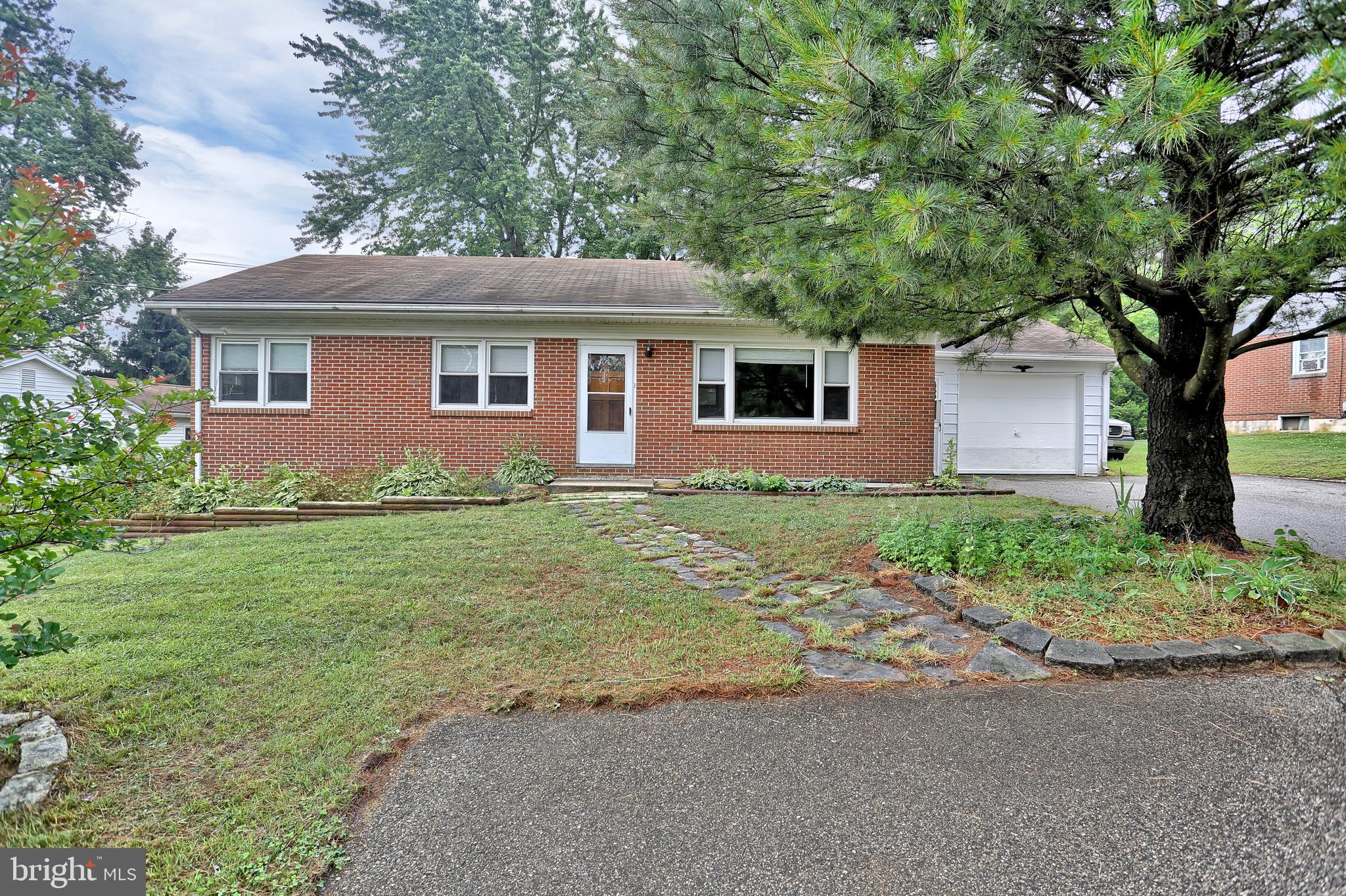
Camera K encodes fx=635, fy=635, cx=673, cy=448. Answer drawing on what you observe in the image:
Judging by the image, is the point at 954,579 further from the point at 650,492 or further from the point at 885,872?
the point at 650,492

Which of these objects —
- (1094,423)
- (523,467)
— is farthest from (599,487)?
(1094,423)

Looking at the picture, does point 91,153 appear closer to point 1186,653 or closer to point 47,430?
point 47,430

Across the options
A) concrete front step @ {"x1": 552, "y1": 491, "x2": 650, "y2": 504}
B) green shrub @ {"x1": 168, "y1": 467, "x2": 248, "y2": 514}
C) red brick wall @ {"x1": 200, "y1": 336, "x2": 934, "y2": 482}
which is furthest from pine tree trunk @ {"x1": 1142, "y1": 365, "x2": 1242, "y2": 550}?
green shrub @ {"x1": 168, "y1": 467, "x2": 248, "y2": 514}

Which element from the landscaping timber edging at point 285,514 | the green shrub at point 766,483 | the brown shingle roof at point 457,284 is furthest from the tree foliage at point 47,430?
the green shrub at point 766,483

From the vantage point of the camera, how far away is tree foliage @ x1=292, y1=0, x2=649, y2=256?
2216 cm

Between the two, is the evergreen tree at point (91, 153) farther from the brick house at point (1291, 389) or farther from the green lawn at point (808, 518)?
the brick house at point (1291, 389)

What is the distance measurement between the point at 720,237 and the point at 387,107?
2462 cm

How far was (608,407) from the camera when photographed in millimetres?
10219

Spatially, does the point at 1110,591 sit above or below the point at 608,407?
below

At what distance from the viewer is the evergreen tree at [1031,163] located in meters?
2.79

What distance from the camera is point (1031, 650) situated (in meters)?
3.14

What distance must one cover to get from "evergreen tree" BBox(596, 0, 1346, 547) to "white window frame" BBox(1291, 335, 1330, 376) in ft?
57.3

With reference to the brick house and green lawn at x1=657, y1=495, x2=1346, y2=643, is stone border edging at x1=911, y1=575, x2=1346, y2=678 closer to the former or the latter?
green lawn at x1=657, y1=495, x2=1346, y2=643

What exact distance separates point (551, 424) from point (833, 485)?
4.45 meters
